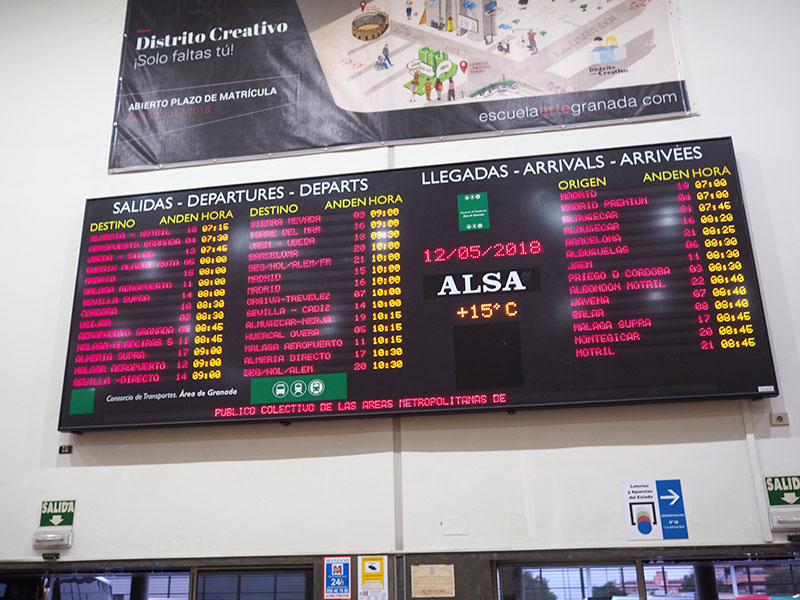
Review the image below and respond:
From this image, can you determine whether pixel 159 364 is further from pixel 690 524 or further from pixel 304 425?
pixel 690 524

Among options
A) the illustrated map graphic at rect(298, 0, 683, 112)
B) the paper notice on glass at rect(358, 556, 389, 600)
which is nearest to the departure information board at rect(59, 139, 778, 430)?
the illustrated map graphic at rect(298, 0, 683, 112)

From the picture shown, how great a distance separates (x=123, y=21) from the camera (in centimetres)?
514

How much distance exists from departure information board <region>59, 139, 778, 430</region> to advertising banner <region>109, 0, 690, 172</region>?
0.46 metres

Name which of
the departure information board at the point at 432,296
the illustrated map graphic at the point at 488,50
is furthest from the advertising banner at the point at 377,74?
the departure information board at the point at 432,296

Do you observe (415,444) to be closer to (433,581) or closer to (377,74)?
(433,581)

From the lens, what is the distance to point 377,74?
466 centimetres

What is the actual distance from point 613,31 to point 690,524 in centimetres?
290

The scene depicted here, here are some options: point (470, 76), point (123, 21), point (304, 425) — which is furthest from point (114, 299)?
point (470, 76)

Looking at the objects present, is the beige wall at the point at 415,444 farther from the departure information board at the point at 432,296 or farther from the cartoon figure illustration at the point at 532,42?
the cartoon figure illustration at the point at 532,42

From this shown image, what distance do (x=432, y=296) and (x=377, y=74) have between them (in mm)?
1637

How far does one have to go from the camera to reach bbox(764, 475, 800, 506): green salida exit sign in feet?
11.6

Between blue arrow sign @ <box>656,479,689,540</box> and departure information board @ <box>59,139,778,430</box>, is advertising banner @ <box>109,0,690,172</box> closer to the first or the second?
departure information board @ <box>59,139,778,430</box>

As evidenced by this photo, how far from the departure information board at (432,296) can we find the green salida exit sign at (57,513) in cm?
45

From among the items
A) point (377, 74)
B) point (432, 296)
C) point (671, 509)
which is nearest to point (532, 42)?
point (377, 74)
